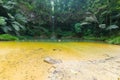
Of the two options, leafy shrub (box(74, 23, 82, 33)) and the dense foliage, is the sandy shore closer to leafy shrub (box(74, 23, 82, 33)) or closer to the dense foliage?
Answer: the dense foliage

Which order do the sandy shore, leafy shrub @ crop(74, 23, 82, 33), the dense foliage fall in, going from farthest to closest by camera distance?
leafy shrub @ crop(74, 23, 82, 33)
the dense foliage
the sandy shore

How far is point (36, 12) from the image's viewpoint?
995 inches

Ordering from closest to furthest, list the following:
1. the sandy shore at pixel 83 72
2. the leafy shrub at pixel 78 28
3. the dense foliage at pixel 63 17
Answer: the sandy shore at pixel 83 72, the dense foliage at pixel 63 17, the leafy shrub at pixel 78 28

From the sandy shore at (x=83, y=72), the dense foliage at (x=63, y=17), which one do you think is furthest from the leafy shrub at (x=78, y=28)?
the sandy shore at (x=83, y=72)

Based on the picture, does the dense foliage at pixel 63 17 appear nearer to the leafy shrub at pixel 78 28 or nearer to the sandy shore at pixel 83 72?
the leafy shrub at pixel 78 28

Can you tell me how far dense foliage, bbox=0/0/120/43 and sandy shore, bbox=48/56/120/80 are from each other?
13.1 meters

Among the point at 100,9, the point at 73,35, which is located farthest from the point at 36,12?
the point at 100,9

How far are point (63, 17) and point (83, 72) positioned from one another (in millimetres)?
20563

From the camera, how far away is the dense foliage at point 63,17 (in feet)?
67.3

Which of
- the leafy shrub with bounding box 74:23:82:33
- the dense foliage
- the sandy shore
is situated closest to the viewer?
the sandy shore

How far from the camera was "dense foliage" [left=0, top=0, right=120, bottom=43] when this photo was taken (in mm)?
20500

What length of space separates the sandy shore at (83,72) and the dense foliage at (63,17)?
13107 millimetres

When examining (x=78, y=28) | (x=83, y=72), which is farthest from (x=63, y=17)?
(x=83, y=72)

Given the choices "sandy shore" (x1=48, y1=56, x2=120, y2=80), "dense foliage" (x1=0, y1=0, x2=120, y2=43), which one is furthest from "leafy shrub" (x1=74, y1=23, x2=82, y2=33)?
"sandy shore" (x1=48, y1=56, x2=120, y2=80)
